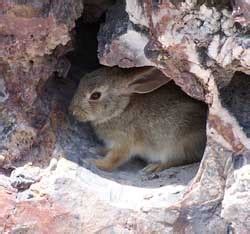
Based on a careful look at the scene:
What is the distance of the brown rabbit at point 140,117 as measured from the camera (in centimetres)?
324

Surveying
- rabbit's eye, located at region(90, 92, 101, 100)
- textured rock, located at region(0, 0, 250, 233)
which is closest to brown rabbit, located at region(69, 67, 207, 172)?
rabbit's eye, located at region(90, 92, 101, 100)

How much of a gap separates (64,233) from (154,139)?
85cm

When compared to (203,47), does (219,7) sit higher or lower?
higher

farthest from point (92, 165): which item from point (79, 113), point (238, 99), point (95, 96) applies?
point (238, 99)

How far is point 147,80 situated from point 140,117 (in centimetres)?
31

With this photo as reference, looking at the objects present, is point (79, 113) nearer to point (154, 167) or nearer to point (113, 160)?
point (113, 160)

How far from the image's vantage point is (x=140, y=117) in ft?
11.1

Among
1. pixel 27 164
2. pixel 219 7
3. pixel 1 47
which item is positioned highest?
pixel 219 7

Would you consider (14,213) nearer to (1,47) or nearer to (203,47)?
(1,47)

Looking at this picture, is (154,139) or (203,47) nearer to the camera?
(203,47)

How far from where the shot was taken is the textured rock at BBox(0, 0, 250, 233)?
98.3 inches

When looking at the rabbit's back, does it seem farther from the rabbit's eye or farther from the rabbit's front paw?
the rabbit's eye

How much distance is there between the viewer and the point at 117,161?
322 centimetres

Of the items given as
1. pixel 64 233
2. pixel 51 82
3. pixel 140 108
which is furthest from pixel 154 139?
pixel 64 233
